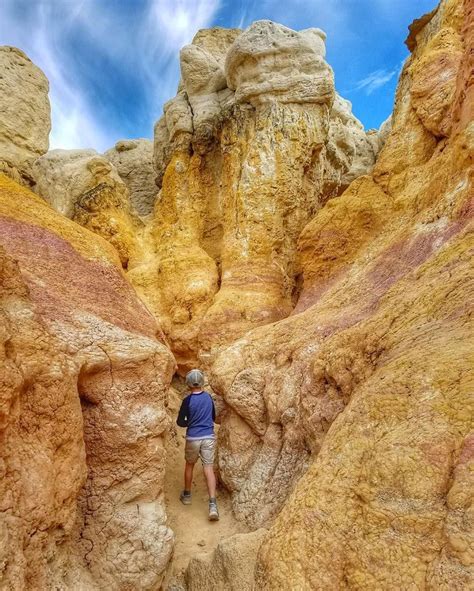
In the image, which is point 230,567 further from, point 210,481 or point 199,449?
point 199,449

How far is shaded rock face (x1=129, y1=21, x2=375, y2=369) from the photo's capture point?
340 inches

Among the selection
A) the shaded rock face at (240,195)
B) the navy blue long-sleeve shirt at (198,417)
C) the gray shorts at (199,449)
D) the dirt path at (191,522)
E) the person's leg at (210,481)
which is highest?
the shaded rock face at (240,195)

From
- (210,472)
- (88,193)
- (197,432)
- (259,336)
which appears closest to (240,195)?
(88,193)

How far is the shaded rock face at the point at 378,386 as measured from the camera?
2.32 meters


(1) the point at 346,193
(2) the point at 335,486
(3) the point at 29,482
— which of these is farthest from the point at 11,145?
(2) the point at 335,486

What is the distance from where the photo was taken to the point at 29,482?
3.00 meters

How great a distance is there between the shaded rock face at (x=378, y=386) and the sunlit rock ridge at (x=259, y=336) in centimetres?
2

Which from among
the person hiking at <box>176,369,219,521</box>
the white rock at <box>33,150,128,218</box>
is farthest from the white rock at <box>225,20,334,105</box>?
the person hiking at <box>176,369,219,521</box>

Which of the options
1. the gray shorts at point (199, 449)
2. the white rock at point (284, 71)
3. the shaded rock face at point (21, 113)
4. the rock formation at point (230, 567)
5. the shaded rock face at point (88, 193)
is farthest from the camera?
the shaded rock face at point (21, 113)

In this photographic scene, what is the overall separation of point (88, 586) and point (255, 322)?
5265 mm

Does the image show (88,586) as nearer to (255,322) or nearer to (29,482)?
(29,482)

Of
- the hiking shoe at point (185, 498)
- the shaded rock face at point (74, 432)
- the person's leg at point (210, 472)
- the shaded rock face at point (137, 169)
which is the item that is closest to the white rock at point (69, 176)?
the shaded rock face at point (137, 169)

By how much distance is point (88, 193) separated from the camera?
993cm

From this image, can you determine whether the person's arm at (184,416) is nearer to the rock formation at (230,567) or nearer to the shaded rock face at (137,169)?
the rock formation at (230,567)
